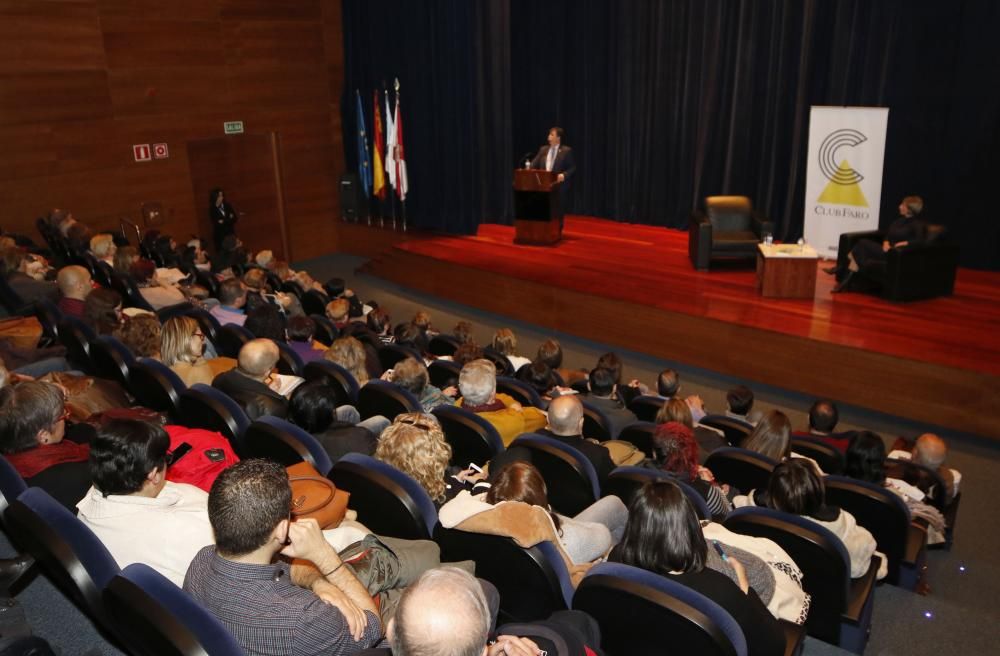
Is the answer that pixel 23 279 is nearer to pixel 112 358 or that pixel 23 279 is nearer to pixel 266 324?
pixel 266 324

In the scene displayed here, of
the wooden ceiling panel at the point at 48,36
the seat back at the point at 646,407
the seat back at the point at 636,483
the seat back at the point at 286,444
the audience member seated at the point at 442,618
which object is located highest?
the wooden ceiling panel at the point at 48,36

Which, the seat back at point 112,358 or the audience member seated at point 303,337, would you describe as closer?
the seat back at point 112,358

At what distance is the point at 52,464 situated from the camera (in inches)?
109

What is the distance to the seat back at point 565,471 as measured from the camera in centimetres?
314

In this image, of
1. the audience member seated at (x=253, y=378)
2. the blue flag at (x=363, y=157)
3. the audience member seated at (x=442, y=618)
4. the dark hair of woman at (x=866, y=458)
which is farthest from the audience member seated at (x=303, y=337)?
the blue flag at (x=363, y=157)

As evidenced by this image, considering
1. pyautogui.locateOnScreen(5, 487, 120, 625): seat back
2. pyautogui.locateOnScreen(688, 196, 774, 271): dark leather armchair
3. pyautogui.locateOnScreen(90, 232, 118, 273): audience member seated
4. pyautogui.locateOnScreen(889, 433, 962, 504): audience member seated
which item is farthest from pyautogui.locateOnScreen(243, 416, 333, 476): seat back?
pyautogui.locateOnScreen(688, 196, 774, 271): dark leather armchair

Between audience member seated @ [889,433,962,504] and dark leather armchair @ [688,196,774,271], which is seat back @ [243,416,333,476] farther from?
dark leather armchair @ [688,196,774,271]

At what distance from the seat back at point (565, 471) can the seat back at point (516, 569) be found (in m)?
0.73

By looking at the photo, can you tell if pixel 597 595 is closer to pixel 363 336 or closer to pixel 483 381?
pixel 483 381

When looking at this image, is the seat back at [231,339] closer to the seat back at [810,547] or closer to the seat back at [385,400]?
the seat back at [385,400]

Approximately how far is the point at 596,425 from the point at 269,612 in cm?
264

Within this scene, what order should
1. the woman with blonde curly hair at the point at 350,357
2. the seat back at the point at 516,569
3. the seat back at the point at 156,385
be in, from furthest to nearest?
the woman with blonde curly hair at the point at 350,357 → the seat back at the point at 156,385 → the seat back at the point at 516,569

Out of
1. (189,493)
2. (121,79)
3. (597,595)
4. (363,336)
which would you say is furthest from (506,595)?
(121,79)

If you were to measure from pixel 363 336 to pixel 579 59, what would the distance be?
24.9 ft
